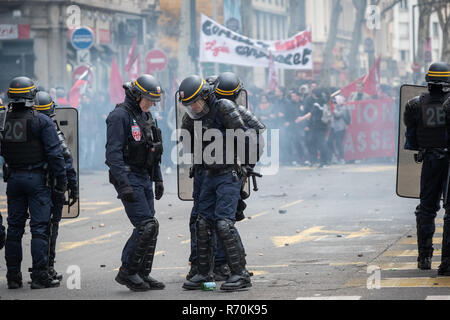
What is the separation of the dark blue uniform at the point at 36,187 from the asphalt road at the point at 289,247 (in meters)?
0.32

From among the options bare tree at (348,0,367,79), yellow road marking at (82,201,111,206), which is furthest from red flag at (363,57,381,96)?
bare tree at (348,0,367,79)

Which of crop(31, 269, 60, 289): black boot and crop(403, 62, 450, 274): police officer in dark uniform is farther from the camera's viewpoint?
crop(403, 62, 450, 274): police officer in dark uniform

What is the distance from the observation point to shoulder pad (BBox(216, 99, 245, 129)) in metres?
8.55

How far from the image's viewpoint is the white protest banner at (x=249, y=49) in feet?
90.3

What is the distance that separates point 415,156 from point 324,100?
50.4 feet

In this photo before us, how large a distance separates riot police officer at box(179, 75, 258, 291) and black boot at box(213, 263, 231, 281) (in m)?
0.37

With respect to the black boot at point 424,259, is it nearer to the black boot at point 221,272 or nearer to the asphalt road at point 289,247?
the asphalt road at point 289,247

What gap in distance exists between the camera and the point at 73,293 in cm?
856

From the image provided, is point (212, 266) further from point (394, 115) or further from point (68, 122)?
point (394, 115)

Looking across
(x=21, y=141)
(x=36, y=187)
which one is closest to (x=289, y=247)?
(x=36, y=187)

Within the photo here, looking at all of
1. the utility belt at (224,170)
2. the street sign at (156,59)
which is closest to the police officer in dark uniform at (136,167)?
the utility belt at (224,170)

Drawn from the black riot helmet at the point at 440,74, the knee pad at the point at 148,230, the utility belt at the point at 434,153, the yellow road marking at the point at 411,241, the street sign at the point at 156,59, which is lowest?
the yellow road marking at the point at 411,241

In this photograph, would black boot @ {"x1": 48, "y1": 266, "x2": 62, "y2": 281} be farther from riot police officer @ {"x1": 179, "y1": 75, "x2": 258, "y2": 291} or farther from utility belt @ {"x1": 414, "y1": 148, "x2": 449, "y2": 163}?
utility belt @ {"x1": 414, "y1": 148, "x2": 449, "y2": 163}
